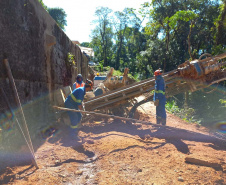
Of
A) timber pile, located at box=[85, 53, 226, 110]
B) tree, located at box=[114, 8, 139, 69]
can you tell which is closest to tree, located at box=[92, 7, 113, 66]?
tree, located at box=[114, 8, 139, 69]

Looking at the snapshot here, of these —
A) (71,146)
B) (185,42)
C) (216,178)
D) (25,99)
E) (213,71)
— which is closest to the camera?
(216,178)

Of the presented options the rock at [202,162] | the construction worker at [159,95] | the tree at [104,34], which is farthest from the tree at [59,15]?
the rock at [202,162]

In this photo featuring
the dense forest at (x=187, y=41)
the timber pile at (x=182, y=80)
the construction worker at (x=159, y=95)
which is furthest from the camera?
the dense forest at (x=187, y=41)

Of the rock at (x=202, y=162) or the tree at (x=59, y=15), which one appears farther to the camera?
the tree at (x=59, y=15)

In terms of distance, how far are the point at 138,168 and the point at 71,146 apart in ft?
5.80

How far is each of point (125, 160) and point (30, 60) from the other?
112 inches

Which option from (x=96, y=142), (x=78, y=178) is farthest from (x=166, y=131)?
(x=78, y=178)

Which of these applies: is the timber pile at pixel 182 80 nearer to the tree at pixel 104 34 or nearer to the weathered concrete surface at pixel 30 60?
the weathered concrete surface at pixel 30 60

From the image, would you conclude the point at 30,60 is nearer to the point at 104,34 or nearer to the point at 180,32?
the point at 180,32

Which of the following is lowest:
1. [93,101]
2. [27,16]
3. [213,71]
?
[93,101]

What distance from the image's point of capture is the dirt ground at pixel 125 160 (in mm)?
2969

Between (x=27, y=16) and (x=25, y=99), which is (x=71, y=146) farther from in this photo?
(x=27, y=16)

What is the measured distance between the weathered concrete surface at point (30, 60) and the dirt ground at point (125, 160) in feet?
2.29

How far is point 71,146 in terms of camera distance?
14.7 ft
